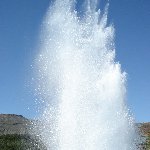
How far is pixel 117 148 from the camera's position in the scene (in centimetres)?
3053

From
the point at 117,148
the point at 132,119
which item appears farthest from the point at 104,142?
the point at 132,119

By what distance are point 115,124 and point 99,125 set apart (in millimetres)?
1457

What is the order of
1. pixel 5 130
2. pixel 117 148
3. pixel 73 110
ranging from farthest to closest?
pixel 5 130, pixel 73 110, pixel 117 148

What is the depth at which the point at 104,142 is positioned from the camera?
30.6 metres

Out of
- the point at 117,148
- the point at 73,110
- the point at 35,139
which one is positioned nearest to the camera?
the point at 117,148

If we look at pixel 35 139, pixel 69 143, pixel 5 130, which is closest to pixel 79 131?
pixel 69 143

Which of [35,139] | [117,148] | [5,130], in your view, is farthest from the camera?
[5,130]

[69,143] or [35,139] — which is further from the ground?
[35,139]

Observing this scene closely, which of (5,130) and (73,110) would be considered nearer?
(73,110)

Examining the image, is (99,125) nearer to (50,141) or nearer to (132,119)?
(132,119)

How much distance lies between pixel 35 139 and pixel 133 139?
19011 millimetres

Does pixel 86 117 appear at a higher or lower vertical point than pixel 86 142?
higher

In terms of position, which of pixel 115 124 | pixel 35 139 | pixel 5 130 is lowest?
pixel 115 124

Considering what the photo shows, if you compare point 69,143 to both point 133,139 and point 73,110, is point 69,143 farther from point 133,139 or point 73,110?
point 133,139
